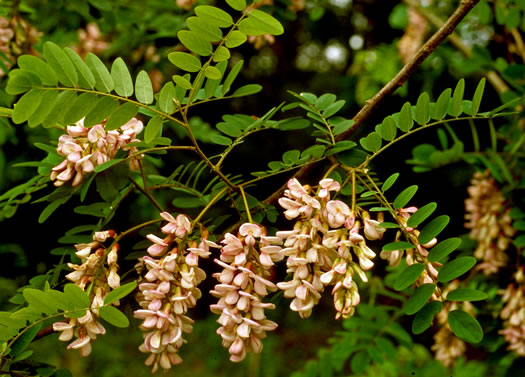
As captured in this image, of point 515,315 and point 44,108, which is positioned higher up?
point 44,108

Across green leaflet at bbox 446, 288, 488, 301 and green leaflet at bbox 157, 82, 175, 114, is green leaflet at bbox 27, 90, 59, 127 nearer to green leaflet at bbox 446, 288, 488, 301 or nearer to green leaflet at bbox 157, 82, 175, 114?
green leaflet at bbox 157, 82, 175, 114

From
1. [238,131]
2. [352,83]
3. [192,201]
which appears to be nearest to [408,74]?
[238,131]

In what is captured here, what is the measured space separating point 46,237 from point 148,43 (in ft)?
2.03

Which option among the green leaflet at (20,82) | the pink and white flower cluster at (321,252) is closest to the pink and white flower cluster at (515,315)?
the pink and white flower cluster at (321,252)

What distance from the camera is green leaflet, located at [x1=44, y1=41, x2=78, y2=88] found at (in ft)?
2.01

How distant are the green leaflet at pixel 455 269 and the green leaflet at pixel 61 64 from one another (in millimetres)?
478

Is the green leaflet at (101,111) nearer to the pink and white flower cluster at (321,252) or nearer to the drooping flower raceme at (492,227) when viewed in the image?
the pink and white flower cluster at (321,252)

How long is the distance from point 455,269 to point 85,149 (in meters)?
0.46

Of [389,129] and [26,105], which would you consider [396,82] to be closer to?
[389,129]

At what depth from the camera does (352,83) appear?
289cm

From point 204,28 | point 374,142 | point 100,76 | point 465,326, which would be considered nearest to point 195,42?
point 204,28

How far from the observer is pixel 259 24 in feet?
2.08

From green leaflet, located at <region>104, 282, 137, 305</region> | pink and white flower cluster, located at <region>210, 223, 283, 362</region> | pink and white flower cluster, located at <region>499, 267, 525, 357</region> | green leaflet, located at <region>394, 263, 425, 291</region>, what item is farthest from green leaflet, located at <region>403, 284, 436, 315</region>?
pink and white flower cluster, located at <region>499, 267, 525, 357</region>

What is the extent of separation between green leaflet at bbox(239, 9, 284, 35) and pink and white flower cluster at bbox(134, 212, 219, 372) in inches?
9.2
